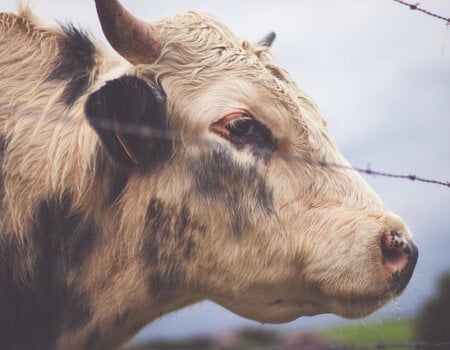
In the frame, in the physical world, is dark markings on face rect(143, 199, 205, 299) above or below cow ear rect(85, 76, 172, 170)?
below

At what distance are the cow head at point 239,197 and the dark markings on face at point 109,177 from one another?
47 mm

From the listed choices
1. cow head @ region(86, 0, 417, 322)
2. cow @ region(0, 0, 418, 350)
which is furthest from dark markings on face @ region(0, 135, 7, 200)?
cow head @ region(86, 0, 417, 322)

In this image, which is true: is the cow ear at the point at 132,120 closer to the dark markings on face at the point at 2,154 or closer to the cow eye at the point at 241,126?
the cow eye at the point at 241,126

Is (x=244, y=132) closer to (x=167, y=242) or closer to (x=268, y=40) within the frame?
(x=167, y=242)

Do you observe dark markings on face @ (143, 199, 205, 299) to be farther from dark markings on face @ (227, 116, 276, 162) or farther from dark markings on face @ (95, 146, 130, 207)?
dark markings on face @ (227, 116, 276, 162)

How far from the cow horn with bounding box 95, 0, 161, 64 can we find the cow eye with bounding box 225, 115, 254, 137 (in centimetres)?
59

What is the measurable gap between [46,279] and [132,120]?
0.93 meters

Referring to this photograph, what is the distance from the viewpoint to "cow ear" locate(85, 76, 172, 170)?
4.22m

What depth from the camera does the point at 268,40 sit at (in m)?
5.91

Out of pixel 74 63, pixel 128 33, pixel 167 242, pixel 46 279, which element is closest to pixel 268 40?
pixel 74 63

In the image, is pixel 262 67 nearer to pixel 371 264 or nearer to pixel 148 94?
pixel 148 94

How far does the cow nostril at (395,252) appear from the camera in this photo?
425 cm

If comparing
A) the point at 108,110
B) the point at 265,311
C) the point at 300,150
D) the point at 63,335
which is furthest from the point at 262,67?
the point at 63,335

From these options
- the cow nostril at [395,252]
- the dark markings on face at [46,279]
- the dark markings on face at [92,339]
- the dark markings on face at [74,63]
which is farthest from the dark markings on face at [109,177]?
the cow nostril at [395,252]
